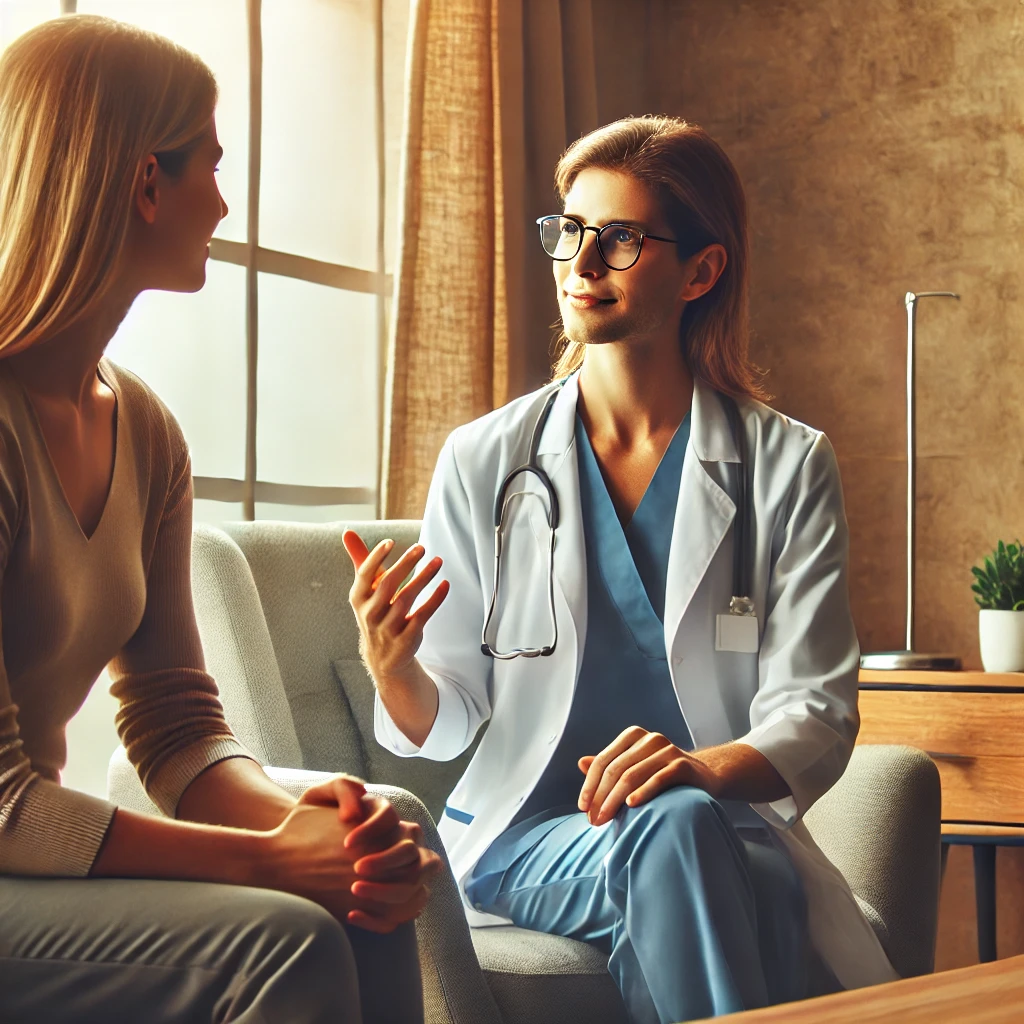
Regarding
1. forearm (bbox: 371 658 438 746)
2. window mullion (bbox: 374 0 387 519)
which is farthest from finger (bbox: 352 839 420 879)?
window mullion (bbox: 374 0 387 519)

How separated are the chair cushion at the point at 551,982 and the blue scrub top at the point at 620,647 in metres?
0.22

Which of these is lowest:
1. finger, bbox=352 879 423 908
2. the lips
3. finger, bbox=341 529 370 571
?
finger, bbox=352 879 423 908

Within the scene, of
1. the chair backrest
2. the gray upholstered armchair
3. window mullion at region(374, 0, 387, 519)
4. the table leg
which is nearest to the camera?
the gray upholstered armchair

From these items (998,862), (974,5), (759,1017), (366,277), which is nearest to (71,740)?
(366,277)

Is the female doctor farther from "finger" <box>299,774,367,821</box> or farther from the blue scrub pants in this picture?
"finger" <box>299,774,367,821</box>

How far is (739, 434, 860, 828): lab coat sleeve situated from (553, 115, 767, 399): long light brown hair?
20 centimetres

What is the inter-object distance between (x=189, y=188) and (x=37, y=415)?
0.24 meters

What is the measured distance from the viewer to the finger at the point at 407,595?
1420 mm

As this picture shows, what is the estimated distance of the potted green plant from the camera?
246cm

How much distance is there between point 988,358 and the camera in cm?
295

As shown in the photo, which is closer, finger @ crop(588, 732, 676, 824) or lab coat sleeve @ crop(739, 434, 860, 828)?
finger @ crop(588, 732, 676, 824)

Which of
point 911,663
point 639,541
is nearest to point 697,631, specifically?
point 639,541

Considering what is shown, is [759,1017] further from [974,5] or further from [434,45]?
[974,5]

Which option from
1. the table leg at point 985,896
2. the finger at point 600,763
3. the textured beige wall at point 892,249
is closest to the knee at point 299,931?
the finger at point 600,763
